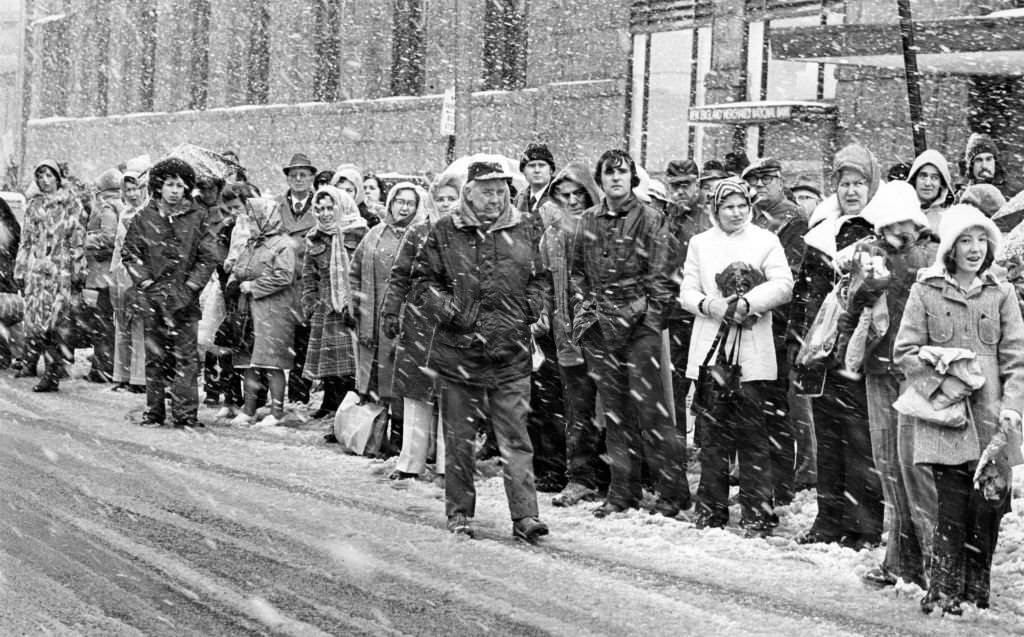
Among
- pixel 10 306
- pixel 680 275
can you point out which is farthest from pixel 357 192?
pixel 10 306

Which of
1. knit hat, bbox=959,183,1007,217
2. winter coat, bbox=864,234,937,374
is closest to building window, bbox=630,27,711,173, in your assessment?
knit hat, bbox=959,183,1007,217

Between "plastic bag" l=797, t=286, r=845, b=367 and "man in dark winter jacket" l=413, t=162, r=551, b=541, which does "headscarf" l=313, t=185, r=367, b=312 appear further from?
"plastic bag" l=797, t=286, r=845, b=367

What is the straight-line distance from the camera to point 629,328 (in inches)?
377

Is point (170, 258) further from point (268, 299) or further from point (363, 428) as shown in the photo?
point (363, 428)

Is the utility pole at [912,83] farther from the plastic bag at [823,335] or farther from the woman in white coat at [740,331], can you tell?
the plastic bag at [823,335]

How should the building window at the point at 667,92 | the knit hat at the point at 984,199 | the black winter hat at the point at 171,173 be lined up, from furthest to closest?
the building window at the point at 667,92
the black winter hat at the point at 171,173
the knit hat at the point at 984,199

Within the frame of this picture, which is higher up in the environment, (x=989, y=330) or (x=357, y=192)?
(x=357, y=192)

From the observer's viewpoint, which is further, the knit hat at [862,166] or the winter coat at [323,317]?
the winter coat at [323,317]

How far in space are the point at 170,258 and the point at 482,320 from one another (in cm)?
495

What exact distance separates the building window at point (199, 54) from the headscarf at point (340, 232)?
24.7 meters

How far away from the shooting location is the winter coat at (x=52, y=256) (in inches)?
615

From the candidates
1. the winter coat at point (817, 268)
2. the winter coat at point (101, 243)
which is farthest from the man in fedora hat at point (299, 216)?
the winter coat at point (817, 268)

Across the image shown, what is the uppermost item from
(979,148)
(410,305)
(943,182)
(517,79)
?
(517,79)

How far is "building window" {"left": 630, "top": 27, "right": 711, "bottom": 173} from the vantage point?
22.6m
